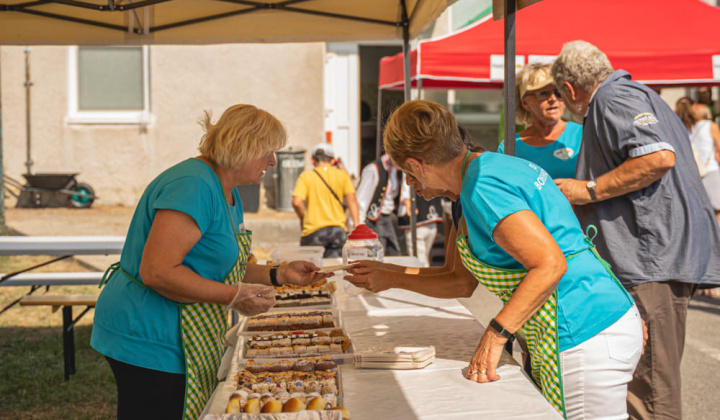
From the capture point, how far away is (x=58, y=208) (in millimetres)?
12719

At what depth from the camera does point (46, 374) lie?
4848 mm

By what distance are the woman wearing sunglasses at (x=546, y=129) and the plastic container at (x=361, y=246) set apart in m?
0.80

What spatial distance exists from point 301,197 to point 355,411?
4546 mm

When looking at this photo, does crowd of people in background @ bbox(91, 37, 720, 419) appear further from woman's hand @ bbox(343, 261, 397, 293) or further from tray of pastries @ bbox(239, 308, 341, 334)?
tray of pastries @ bbox(239, 308, 341, 334)

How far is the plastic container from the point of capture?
9.86ft

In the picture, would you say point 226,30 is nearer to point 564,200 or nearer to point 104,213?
point 564,200

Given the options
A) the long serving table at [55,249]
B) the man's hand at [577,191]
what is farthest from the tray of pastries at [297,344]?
the long serving table at [55,249]

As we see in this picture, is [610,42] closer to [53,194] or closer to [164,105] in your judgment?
[164,105]

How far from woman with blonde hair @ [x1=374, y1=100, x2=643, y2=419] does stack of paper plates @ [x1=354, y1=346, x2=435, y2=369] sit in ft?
0.59

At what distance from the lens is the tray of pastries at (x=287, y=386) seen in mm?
1630

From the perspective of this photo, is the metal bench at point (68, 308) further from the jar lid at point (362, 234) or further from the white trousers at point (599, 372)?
the white trousers at point (599, 372)

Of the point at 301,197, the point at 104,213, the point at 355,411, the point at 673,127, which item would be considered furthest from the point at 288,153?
the point at 355,411

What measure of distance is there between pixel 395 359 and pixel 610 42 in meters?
5.27

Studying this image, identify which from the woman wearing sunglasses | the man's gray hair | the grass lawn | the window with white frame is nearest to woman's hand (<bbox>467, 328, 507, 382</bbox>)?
the man's gray hair
